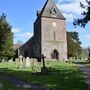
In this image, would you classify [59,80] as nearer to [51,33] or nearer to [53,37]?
[51,33]

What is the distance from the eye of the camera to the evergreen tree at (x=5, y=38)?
224ft

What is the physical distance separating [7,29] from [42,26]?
9126 mm

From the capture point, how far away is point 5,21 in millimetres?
72875

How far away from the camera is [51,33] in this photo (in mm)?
75688

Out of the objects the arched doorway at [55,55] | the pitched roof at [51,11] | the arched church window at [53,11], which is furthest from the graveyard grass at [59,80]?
the arched church window at [53,11]

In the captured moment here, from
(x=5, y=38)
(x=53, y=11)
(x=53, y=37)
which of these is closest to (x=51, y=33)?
(x=53, y=37)

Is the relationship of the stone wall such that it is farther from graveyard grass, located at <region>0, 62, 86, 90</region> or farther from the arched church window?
graveyard grass, located at <region>0, 62, 86, 90</region>

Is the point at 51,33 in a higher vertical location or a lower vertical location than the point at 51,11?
lower

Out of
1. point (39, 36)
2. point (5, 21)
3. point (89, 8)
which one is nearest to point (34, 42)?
point (39, 36)

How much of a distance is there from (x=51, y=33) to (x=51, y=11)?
18.7ft

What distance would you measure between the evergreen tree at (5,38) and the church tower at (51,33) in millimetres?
7840

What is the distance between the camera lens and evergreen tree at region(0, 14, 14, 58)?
6831 centimetres

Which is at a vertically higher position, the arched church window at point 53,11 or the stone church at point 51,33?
the arched church window at point 53,11

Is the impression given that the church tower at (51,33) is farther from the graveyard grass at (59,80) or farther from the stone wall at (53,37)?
the graveyard grass at (59,80)
